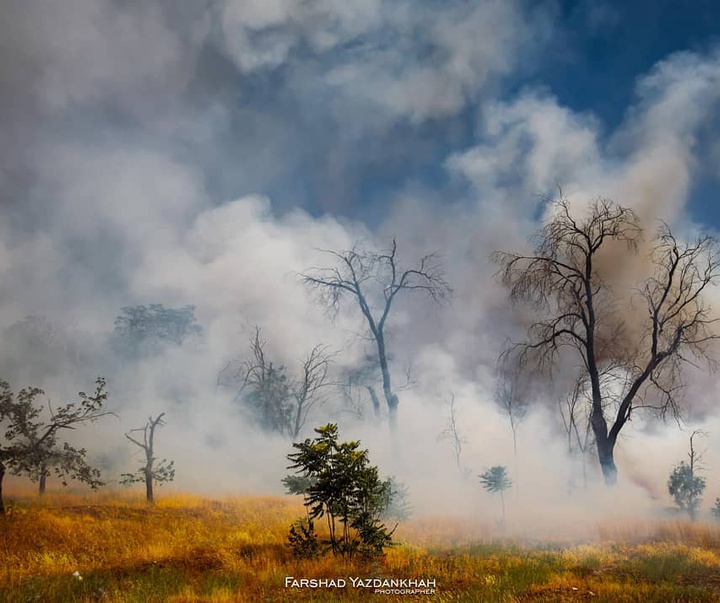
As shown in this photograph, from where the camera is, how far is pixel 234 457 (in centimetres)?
3741

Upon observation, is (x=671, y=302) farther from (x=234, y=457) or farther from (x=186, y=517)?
(x=234, y=457)

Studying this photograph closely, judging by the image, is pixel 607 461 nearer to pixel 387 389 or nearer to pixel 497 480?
pixel 497 480

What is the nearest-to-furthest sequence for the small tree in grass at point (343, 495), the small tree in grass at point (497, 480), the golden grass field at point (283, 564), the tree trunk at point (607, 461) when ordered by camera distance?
the golden grass field at point (283, 564) < the small tree in grass at point (343, 495) < the tree trunk at point (607, 461) < the small tree in grass at point (497, 480)

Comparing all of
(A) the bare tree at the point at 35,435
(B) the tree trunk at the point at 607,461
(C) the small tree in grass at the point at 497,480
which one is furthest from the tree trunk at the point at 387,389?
(A) the bare tree at the point at 35,435

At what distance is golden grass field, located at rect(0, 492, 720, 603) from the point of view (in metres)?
8.43

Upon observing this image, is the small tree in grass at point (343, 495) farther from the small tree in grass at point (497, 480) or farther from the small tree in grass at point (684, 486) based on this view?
the small tree in grass at point (684, 486)

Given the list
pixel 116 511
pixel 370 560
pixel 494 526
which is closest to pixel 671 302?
pixel 494 526

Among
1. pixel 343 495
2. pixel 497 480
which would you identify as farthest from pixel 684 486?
pixel 343 495

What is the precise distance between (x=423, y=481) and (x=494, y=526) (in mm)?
12823

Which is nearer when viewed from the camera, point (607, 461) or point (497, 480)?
point (607, 461)

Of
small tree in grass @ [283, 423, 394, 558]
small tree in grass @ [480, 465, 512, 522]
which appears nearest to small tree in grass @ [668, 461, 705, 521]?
small tree in grass @ [480, 465, 512, 522]

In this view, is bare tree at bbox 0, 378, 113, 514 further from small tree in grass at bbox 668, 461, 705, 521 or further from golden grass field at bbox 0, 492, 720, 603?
small tree in grass at bbox 668, 461, 705, 521

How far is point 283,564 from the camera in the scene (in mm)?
10492

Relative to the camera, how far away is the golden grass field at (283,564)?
8430 millimetres
